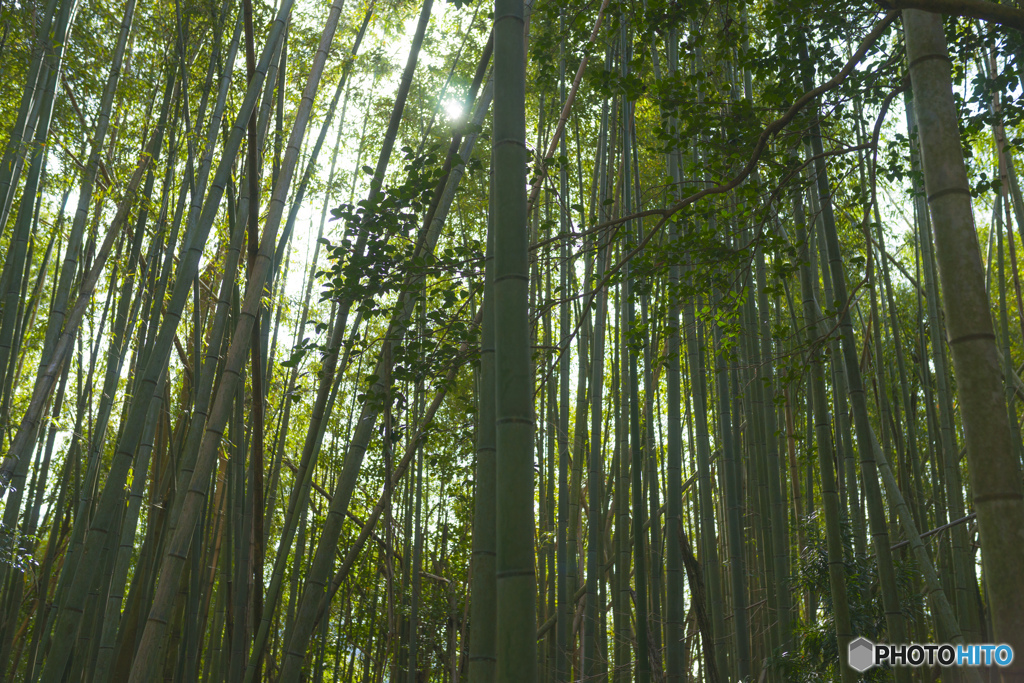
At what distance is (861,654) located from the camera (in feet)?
7.88

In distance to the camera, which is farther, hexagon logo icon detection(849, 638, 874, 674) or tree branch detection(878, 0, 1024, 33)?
hexagon logo icon detection(849, 638, 874, 674)

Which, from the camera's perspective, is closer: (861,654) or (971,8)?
(971,8)

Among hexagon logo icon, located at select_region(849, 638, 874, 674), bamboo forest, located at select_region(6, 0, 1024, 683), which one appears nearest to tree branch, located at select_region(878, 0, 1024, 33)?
bamboo forest, located at select_region(6, 0, 1024, 683)

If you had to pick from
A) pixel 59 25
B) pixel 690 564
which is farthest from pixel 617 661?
pixel 59 25

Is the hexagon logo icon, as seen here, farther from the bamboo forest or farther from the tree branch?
the tree branch

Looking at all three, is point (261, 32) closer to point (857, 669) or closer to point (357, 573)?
point (857, 669)

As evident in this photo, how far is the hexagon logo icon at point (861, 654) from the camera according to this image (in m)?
2.33

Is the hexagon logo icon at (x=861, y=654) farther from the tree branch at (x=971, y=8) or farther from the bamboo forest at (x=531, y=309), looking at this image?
the tree branch at (x=971, y=8)

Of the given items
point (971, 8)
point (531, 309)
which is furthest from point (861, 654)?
point (971, 8)

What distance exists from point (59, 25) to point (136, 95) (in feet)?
5.40

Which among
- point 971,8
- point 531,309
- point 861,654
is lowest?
point 861,654

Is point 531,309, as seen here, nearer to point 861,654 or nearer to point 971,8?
point 861,654

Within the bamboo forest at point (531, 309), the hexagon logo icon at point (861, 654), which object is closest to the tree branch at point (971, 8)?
the bamboo forest at point (531, 309)

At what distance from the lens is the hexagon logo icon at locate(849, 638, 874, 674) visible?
7.63ft
